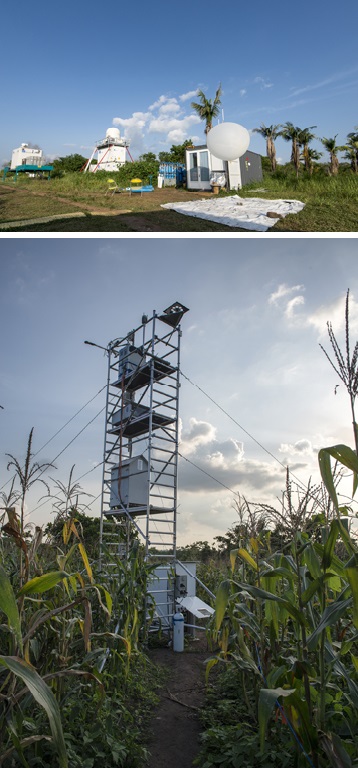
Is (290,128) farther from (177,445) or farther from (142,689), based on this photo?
(142,689)

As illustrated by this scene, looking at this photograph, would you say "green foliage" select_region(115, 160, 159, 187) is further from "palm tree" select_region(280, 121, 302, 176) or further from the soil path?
the soil path

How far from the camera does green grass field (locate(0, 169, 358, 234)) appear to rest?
9680 mm

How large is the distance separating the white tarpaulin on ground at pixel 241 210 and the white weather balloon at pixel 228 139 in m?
1.26

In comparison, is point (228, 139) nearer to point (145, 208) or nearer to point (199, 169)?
point (145, 208)

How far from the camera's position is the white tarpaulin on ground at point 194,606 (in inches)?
241

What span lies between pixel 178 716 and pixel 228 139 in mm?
10913

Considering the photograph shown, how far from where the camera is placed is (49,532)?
2961 mm

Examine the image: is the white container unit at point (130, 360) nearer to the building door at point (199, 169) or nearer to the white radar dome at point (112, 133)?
the building door at point (199, 169)

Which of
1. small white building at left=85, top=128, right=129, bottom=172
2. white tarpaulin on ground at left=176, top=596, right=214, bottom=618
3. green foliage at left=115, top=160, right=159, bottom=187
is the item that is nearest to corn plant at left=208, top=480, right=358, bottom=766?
white tarpaulin on ground at left=176, top=596, right=214, bottom=618

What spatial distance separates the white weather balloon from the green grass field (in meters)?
1.70

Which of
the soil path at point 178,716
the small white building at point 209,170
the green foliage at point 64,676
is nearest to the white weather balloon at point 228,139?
the small white building at point 209,170

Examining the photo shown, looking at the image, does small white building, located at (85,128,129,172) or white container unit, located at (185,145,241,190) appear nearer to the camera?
white container unit, located at (185,145,241,190)

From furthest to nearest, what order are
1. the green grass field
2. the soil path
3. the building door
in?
the building door
the green grass field
the soil path

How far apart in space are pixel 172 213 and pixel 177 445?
7237 mm
